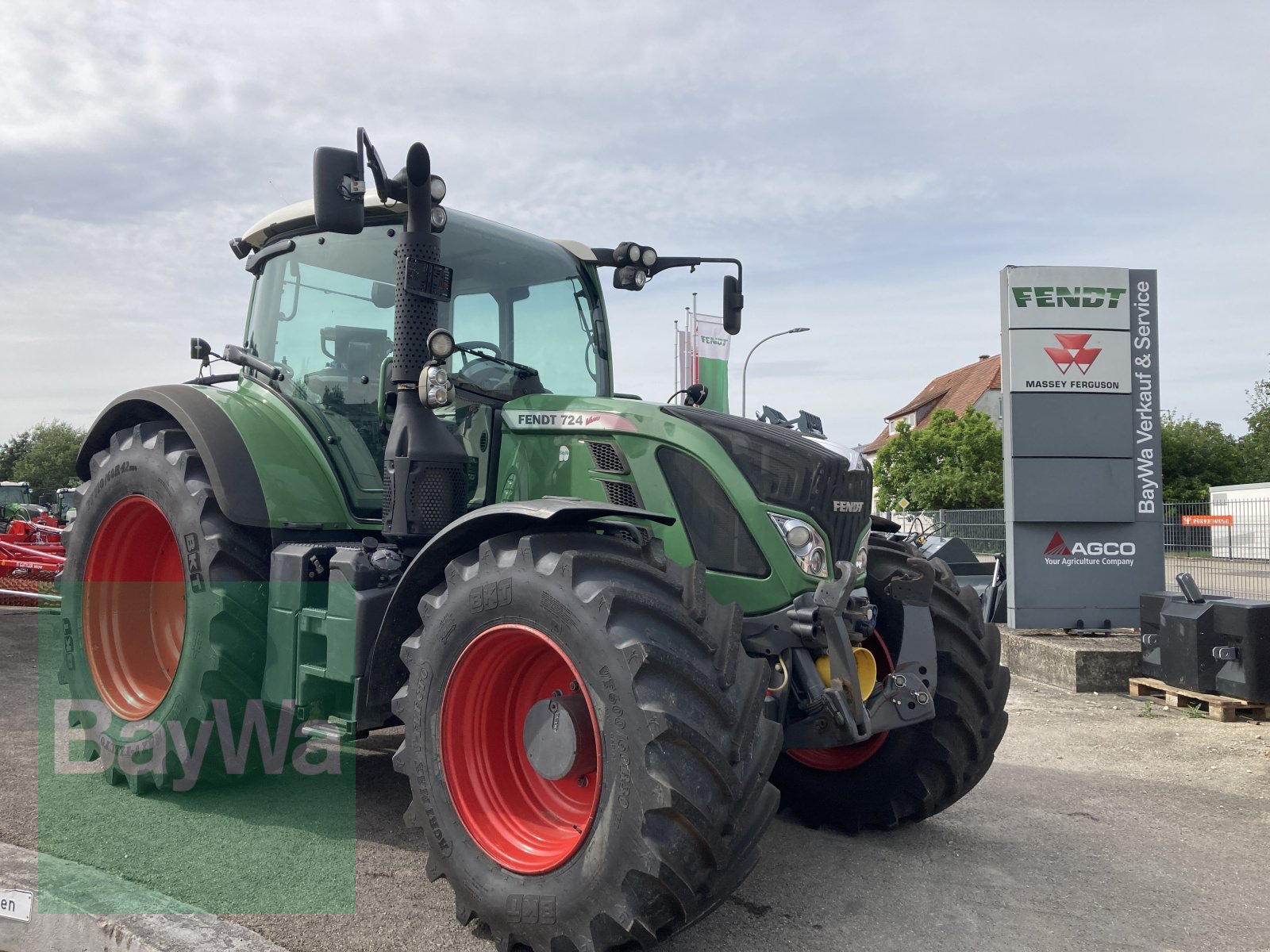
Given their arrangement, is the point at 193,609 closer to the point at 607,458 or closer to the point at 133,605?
the point at 133,605

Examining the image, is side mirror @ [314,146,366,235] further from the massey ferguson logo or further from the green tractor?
the massey ferguson logo

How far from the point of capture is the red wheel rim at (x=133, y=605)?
4.96m

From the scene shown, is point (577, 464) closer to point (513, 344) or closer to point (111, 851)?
point (513, 344)

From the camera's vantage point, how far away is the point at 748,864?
2895mm

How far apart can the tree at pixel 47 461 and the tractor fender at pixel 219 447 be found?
71.9 meters

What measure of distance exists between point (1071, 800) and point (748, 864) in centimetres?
292

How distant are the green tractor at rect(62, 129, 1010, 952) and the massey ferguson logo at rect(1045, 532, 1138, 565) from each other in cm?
543

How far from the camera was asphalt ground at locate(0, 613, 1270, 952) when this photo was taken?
3.24 meters

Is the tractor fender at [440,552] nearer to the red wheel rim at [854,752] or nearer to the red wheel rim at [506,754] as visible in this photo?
the red wheel rim at [506,754]

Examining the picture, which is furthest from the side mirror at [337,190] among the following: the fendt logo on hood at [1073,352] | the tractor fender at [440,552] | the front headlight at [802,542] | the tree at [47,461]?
the tree at [47,461]

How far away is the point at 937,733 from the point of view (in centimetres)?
417

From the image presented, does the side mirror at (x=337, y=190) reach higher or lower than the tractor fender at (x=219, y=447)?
higher

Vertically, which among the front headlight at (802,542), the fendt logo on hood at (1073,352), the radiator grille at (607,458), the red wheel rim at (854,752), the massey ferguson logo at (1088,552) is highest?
the fendt logo on hood at (1073,352)

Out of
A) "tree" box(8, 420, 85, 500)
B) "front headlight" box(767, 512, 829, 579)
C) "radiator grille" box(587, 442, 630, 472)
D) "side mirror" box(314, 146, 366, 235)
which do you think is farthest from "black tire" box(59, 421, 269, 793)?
"tree" box(8, 420, 85, 500)
